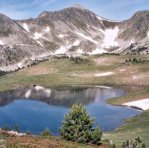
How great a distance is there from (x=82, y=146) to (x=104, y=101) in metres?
97.2

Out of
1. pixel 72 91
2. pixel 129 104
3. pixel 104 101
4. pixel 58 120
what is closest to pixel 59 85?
pixel 72 91

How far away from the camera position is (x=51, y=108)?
127 meters

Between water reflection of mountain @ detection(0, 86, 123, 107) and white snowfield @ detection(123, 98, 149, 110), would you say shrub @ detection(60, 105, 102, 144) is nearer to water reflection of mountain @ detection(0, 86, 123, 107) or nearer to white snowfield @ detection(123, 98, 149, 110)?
white snowfield @ detection(123, 98, 149, 110)

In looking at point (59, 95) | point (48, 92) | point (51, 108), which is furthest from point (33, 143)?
point (48, 92)

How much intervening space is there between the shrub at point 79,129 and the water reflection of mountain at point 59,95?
269 ft

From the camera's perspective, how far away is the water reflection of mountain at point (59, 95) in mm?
142188

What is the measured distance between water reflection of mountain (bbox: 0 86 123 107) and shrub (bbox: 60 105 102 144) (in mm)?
81894

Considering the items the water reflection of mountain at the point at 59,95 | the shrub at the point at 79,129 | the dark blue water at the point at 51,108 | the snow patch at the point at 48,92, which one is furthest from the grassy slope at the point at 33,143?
the snow patch at the point at 48,92

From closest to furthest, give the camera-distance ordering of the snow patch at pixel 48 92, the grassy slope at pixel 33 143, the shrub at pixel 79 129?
the grassy slope at pixel 33 143 → the shrub at pixel 79 129 → the snow patch at pixel 48 92

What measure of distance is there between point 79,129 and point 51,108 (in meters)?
81.0

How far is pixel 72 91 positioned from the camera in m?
171

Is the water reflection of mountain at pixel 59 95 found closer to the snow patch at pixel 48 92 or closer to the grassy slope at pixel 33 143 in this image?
the snow patch at pixel 48 92

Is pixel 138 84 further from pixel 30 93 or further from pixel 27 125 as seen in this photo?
pixel 27 125

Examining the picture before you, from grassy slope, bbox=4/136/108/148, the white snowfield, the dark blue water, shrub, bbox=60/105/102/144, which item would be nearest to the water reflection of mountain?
the dark blue water
